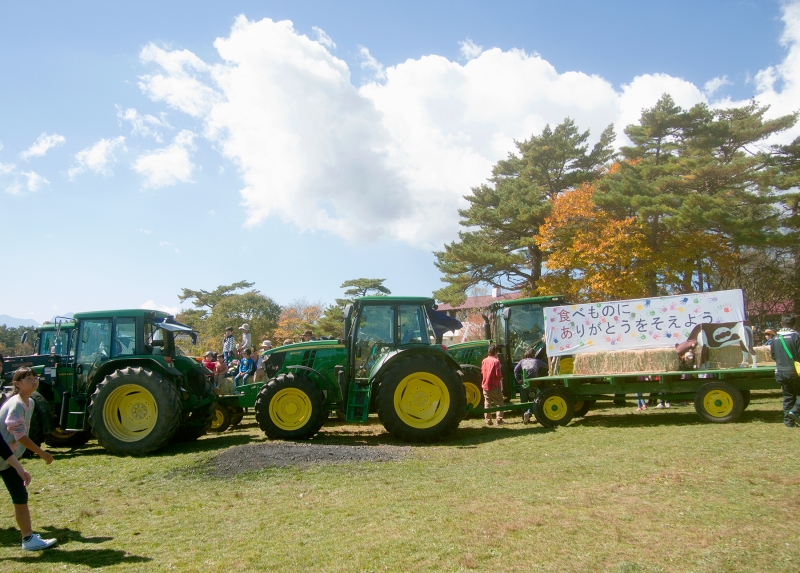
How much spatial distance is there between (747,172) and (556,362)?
17624 mm

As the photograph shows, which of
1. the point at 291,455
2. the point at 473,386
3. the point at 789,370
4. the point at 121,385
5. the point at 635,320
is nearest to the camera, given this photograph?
the point at 291,455

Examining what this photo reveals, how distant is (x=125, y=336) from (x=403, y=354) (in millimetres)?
4644

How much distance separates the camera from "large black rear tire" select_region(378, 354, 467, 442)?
351 inches

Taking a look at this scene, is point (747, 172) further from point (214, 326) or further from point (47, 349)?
point (214, 326)

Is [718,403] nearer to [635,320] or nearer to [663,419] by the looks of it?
[663,419]

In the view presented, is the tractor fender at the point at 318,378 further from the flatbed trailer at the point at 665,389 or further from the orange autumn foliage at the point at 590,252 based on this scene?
the orange autumn foliage at the point at 590,252

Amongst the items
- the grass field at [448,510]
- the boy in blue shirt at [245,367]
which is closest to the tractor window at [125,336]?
the grass field at [448,510]

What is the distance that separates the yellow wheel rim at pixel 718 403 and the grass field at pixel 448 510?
3.60ft

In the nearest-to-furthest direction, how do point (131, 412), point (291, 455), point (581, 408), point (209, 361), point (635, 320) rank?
1. point (291, 455)
2. point (131, 412)
3. point (635, 320)
4. point (581, 408)
5. point (209, 361)

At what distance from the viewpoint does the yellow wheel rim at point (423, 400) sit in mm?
9039

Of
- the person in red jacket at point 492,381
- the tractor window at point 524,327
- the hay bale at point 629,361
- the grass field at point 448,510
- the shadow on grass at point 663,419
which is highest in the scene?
→ the tractor window at point 524,327

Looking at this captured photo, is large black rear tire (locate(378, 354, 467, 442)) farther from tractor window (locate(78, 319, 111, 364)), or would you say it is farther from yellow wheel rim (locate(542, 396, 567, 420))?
tractor window (locate(78, 319, 111, 364))

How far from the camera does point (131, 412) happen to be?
877 cm

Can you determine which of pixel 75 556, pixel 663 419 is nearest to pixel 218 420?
pixel 75 556
